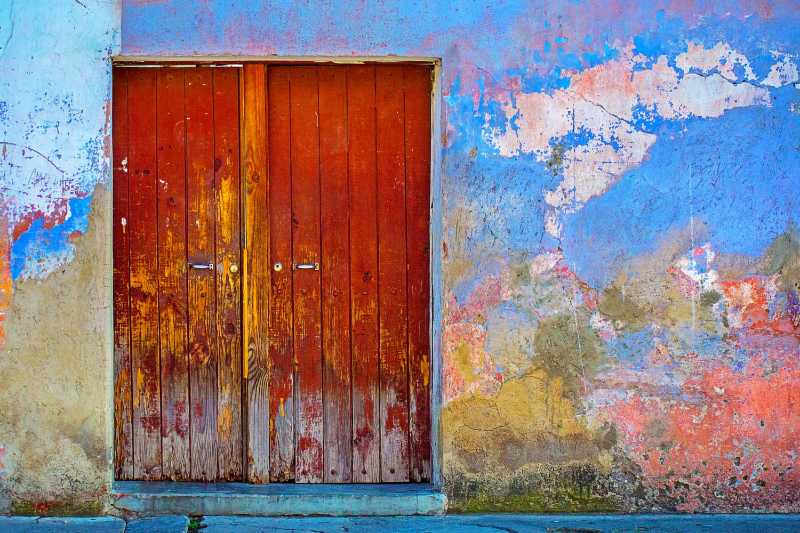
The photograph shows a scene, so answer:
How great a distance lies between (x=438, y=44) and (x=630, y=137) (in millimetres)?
966

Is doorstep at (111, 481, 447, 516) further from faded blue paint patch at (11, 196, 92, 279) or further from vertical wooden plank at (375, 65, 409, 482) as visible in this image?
faded blue paint patch at (11, 196, 92, 279)

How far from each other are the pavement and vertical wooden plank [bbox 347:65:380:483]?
0.37 metres

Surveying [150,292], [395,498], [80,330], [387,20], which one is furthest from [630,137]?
[80,330]

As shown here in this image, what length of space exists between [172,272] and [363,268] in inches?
35.6

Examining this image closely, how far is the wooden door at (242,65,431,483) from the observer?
14.7 feet

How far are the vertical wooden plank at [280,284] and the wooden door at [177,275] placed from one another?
0.16 m

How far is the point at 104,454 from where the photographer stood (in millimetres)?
4281

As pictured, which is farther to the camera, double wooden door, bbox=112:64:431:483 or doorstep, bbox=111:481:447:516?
double wooden door, bbox=112:64:431:483

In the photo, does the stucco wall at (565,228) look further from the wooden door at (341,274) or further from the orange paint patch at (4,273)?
the wooden door at (341,274)

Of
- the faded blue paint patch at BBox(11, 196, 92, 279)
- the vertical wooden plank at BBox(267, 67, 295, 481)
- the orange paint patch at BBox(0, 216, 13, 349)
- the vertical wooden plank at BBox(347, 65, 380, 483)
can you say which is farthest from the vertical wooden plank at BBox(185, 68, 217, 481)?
the orange paint patch at BBox(0, 216, 13, 349)

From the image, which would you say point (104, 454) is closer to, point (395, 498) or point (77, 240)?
point (77, 240)

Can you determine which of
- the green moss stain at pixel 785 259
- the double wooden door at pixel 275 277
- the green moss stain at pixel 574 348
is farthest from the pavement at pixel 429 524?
the green moss stain at pixel 785 259

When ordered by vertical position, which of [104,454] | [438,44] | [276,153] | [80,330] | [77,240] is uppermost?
[438,44]

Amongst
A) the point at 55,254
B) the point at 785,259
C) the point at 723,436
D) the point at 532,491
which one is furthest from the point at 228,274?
the point at 785,259
